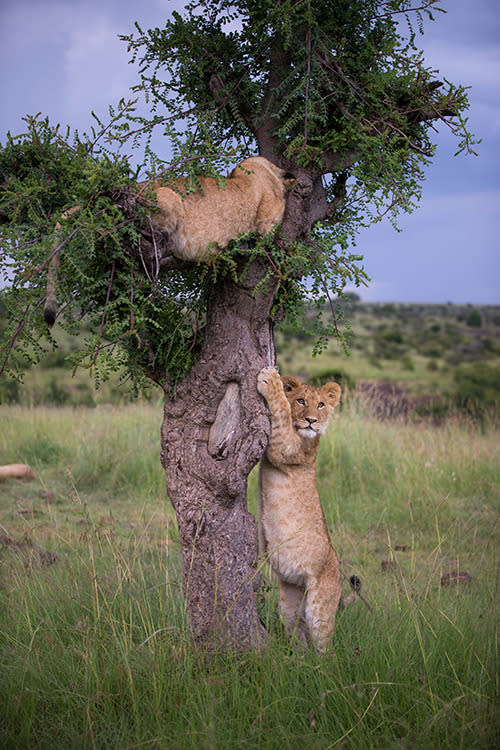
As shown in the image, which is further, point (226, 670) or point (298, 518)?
point (298, 518)

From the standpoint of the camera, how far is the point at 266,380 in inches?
169

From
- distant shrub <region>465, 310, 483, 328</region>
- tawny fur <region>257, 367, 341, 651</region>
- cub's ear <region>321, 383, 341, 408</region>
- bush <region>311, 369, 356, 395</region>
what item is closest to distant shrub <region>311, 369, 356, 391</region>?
bush <region>311, 369, 356, 395</region>

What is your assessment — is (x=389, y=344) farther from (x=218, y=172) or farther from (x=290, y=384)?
(x=218, y=172)

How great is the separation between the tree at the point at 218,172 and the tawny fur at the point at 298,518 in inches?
10.5

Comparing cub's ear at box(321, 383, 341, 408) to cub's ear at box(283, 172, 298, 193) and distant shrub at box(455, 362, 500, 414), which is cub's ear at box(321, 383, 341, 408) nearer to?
cub's ear at box(283, 172, 298, 193)

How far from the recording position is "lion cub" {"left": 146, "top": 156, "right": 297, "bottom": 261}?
3662mm

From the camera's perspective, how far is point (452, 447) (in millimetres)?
10211

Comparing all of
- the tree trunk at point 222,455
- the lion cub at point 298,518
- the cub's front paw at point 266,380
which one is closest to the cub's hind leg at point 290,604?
the lion cub at point 298,518

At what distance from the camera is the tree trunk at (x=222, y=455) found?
165 inches

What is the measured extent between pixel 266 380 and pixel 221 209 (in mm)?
1166

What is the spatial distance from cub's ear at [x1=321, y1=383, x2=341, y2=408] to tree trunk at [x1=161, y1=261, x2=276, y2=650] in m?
0.74

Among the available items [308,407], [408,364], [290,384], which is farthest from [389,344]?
A: [308,407]

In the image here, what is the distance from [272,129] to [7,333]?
2.39 meters

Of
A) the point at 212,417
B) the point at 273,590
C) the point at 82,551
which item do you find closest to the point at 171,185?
the point at 212,417
